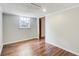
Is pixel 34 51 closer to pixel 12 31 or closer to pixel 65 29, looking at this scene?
pixel 65 29

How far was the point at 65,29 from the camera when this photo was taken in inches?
133

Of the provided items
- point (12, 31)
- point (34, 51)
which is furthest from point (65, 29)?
point (12, 31)

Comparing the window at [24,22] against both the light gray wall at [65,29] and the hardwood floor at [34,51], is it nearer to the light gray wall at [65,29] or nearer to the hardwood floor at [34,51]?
the light gray wall at [65,29]

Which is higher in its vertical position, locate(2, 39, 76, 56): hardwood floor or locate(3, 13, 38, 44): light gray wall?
locate(3, 13, 38, 44): light gray wall

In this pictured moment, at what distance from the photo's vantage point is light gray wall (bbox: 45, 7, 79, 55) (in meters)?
2.87

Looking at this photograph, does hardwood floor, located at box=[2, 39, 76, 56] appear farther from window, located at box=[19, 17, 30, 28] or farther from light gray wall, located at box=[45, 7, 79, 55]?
window, located at box=[19, 17, 30, 28]

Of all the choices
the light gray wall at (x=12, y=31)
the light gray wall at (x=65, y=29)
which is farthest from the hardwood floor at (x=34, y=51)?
the light gray wall at (x=12, y=31)

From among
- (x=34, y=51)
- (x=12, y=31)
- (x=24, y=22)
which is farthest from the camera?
(x=24, y=22)

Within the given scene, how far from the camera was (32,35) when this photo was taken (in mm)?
6070

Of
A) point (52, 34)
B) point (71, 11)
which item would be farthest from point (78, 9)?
point (52, 34)

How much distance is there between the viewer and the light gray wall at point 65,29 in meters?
2.87

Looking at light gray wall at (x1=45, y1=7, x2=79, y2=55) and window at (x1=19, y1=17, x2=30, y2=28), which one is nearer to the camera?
light gray wall at (x1=45, y1=7, x2=79, y2=55)

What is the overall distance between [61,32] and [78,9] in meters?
1.30

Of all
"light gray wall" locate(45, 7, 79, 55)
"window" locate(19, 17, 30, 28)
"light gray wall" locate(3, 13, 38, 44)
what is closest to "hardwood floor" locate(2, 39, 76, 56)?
"light gray wall" locate(45, 7, 79, 55)
